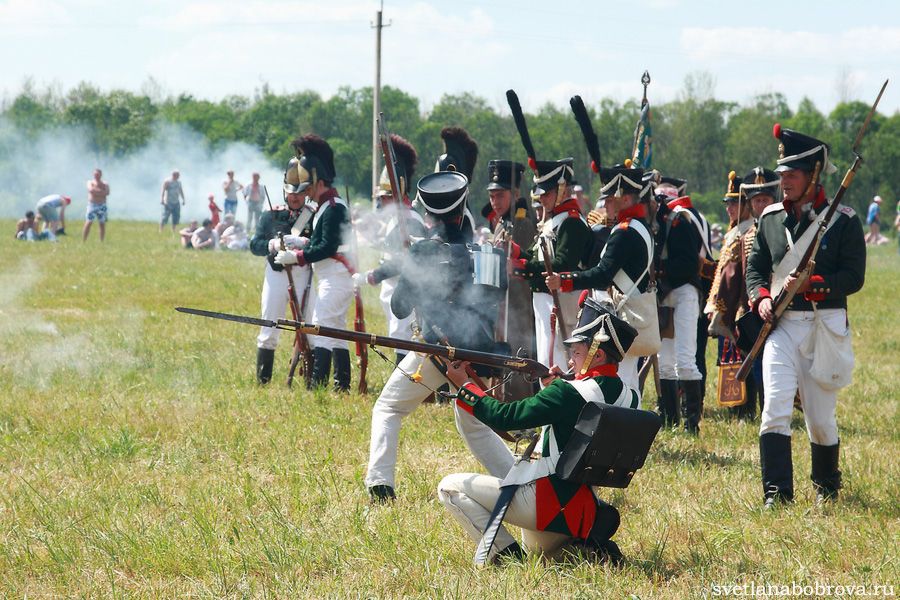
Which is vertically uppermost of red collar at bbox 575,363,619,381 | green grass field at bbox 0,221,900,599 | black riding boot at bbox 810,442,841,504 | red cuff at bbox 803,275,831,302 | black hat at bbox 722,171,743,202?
black hat at bbox 722,171,743,202

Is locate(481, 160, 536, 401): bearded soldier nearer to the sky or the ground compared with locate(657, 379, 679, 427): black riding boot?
nearer to the sky

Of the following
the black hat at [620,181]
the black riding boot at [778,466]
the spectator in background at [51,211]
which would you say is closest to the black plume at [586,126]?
the black hat at [620,181]

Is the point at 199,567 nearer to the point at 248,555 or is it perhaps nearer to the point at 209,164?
the point at 248,555

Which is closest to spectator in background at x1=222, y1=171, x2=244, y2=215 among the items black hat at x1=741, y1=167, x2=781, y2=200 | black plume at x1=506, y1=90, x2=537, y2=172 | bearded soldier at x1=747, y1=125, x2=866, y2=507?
black hat at x1=741, y1=167, x2=781, y2=200

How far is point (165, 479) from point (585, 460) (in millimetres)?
3001

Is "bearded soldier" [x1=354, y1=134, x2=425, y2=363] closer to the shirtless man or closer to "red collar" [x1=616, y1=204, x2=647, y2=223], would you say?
"red collar" [x1=616, y1=204, x2=647, y2=223]

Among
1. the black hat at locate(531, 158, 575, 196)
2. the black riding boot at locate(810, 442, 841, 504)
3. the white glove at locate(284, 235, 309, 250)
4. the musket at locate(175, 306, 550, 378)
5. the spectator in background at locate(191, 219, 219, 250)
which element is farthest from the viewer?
the spectator in background at locate(191, 219, 219, 250)

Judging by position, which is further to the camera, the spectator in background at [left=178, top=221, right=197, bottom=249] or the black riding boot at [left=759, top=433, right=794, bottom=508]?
the spectator in background at [left=178, top=221, right=197, bottom=249]

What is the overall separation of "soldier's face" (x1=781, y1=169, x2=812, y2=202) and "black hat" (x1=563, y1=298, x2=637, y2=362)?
5.97 ft

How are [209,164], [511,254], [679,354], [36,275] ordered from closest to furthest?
[511,254]
[679,354]
[36,275]
[209,164]

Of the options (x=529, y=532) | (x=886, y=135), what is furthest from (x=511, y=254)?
(x=886, y=135)

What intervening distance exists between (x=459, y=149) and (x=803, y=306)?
15.4ft

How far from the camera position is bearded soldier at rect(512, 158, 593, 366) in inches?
296

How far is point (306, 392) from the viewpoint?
9.55 metres
